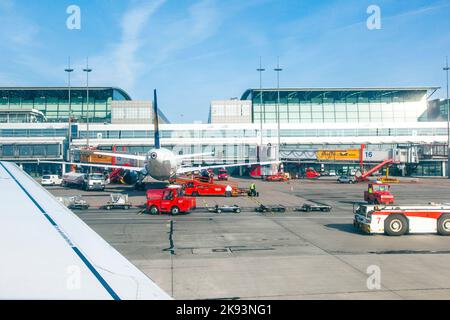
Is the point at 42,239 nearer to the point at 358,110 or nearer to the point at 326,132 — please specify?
the point at 326,132

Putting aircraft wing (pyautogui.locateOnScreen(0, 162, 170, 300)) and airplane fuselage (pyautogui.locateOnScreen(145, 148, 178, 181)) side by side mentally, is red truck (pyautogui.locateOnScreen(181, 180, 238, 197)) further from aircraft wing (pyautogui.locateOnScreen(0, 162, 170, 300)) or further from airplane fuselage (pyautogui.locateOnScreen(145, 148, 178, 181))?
aircraft wing (pyautogui.locateOnScreen(0, 162, 170, 300))

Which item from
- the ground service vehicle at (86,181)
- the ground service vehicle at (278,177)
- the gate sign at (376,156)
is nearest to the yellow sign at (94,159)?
the ground service vehicle at (86,181)

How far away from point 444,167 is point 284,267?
84.1m

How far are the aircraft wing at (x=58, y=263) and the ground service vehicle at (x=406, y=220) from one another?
19.8 metres

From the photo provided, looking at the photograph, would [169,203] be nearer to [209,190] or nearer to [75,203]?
[75,203]

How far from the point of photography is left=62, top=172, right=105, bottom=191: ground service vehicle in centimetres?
5172

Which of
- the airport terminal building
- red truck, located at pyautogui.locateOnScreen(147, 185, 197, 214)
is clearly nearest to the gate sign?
the airport terminal building

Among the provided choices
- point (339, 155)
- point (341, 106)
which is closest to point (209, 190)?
point (339, 155)

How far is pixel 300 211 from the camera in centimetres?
3341

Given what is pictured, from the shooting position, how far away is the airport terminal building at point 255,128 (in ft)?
263

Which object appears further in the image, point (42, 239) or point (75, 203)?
point (75, 203)

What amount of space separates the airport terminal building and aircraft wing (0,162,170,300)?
7142cm

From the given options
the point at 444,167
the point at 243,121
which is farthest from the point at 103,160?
the point at 444,167

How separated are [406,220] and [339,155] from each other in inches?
2209
